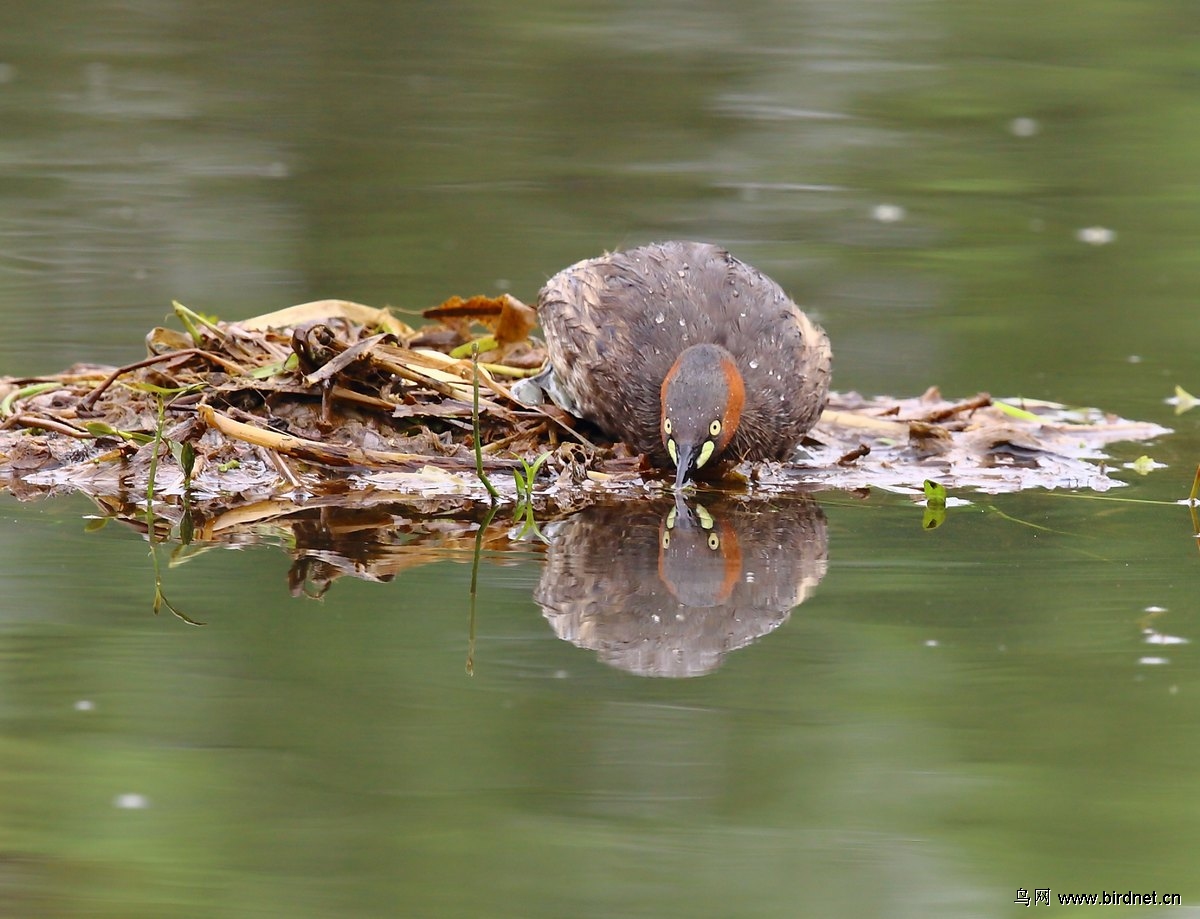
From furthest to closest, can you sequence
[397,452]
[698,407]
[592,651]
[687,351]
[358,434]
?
[358,434], [397,452], [687,351], [698,407], [592,651]

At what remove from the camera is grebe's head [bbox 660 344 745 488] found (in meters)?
5.91

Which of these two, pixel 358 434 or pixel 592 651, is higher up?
pixel 592 651

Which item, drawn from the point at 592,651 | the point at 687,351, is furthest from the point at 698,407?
the point at 592,651

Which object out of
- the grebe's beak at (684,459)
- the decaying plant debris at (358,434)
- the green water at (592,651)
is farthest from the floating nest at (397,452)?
the green water at (592,651)

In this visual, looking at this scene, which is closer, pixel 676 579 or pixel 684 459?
pixel 676 579

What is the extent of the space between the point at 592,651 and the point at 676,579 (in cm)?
71

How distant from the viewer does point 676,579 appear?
4.86 metres

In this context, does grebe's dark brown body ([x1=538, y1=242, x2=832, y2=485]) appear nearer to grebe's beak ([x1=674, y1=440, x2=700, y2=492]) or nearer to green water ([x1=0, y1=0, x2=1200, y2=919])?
grebe's beak ([x1=674, y1=440, x2=700, y2=492])

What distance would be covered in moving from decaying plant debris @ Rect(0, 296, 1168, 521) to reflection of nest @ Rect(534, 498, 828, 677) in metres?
0.50

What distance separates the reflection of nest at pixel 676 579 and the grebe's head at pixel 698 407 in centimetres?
22

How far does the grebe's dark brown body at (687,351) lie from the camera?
→ 6.12 m

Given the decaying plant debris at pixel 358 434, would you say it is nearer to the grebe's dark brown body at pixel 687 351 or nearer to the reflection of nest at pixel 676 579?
the grebe's dark brown body at pixel 687 351

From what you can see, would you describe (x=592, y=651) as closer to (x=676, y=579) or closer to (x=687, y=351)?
(x=676, y=579)

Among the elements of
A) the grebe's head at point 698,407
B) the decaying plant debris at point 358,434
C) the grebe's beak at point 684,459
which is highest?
the grebe's head at point 698,407
